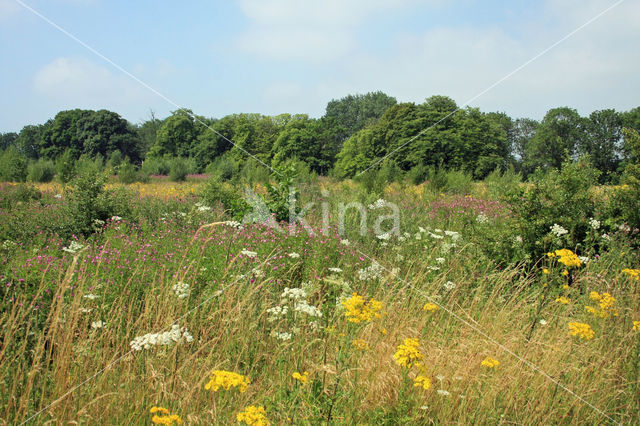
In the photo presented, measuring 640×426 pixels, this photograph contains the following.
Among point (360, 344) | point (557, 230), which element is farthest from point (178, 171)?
point (360, 344)

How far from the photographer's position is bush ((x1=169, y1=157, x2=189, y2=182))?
2277 cm

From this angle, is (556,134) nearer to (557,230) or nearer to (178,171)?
(178,171)

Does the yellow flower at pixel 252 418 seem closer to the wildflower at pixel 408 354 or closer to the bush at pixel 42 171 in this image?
the wildflower at pixel 408 354

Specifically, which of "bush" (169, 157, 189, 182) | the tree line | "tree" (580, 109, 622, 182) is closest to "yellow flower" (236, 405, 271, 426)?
the tree line

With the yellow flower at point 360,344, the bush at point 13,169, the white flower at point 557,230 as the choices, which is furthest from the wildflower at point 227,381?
the bush at point 13,169

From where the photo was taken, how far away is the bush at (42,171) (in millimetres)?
20266

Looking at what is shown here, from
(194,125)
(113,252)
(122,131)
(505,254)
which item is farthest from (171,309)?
(122,131)

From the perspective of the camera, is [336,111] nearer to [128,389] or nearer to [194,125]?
[194,125]

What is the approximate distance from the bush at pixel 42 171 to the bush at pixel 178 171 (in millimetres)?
6309

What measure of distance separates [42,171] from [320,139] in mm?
17454

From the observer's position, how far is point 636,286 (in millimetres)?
3965

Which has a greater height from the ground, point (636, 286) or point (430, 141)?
point (430, 141)

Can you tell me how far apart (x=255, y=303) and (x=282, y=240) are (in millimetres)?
1702

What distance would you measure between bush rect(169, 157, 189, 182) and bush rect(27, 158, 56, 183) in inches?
248
